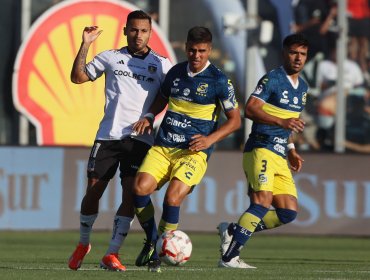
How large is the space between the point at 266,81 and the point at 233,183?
25.4ft

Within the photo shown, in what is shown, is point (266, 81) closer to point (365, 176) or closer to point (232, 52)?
point (365, 176)

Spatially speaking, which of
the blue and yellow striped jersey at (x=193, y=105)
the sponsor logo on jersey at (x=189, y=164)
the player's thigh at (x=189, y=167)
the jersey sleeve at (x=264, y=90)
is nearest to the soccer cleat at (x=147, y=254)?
the player's thigh at (x=189, y=167)

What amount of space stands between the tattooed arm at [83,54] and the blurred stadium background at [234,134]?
25.8 feet

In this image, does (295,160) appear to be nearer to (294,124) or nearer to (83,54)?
(294,124)

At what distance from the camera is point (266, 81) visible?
12.1m

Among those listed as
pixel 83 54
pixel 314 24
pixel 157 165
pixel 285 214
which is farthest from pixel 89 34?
pixel 314 24

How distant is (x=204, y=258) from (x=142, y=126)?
310cm

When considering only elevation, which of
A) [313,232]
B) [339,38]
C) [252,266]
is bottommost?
[313,232]

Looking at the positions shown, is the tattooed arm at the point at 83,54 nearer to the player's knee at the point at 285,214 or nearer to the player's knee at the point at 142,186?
the player's knee at the point at 142,186

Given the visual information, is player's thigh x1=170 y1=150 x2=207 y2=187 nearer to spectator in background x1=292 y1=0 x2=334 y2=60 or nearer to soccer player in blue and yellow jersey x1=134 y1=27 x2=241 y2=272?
soccer player in blue and yellow jersey x1=134 y1=27 x2=241 y2=272

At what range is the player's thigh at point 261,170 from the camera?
12.1 meters

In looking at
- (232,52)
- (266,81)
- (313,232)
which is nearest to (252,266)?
(266,81)

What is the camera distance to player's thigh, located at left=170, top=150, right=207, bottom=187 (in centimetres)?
1119

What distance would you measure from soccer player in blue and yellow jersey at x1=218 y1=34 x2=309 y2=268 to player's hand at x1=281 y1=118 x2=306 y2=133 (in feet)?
0.06
